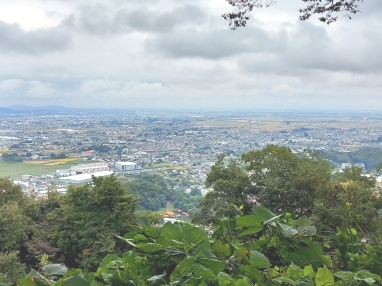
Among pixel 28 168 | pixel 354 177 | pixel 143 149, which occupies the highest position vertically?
pixel 354 177

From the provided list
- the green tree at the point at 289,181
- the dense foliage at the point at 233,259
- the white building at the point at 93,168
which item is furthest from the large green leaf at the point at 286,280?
the white building at the point at 93,168

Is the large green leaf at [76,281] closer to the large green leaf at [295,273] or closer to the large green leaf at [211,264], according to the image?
the large green leaf at [211,264]

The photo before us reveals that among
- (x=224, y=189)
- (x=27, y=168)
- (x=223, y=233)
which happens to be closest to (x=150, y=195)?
(x=224, y=189)

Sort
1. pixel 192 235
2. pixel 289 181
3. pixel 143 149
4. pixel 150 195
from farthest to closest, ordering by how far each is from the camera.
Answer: pixel 143 149 < pixel 150 195 < pixel 289 181 < pixel 192 235

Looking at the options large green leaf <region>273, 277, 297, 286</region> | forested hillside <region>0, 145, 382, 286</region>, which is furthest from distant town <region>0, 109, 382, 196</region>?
large green leaf <region>273, 277, 297, 286</region>

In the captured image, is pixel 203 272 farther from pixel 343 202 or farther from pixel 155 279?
pixel 343 202

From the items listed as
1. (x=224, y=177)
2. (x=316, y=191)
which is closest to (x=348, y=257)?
(x=316, y=191)

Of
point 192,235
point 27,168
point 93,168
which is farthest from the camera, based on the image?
point 27,168

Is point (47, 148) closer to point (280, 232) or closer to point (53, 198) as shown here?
point (53, 198)
